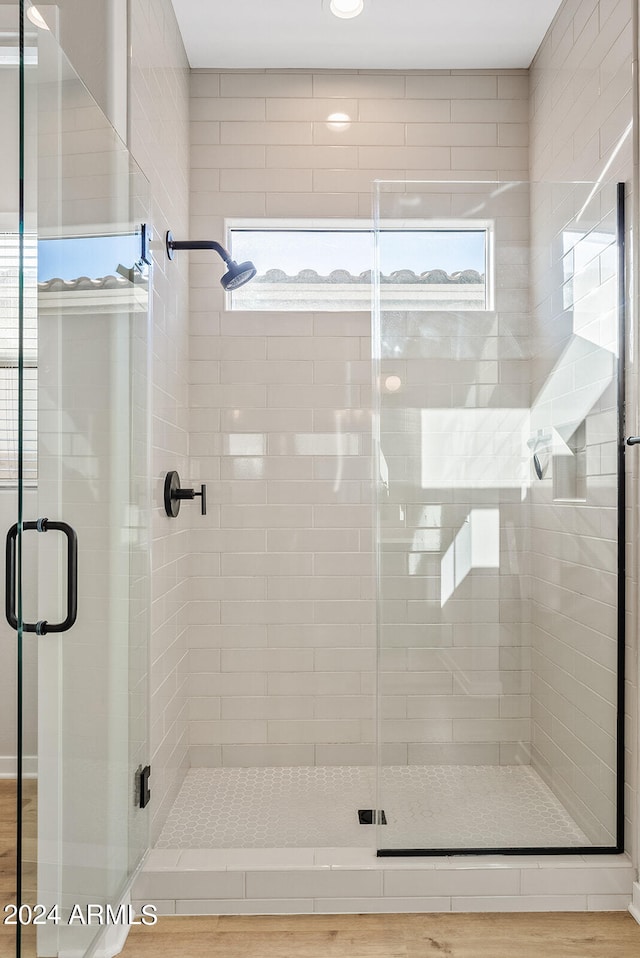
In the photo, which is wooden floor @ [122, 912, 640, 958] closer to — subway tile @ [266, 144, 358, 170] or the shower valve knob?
the shower valve knob

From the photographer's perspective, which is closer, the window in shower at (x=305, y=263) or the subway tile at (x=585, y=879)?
the subway tile at (x=585, y=879)

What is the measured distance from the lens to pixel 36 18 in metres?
1.39

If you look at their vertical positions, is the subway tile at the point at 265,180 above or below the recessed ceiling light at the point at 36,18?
above

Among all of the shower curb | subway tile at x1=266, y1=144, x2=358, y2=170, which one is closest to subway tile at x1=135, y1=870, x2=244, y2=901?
the shower curb

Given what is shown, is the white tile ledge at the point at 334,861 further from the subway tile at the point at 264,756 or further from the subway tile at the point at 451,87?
the subway tile at the point at 451,87

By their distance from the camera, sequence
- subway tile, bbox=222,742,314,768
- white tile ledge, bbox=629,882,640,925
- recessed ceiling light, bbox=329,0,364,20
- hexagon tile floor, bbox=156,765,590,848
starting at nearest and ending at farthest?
white tile ledge, bbox=629,882,640,925, hexagon tile floor, bbox=156,765,590,848, recessed ceiling light, bbox=329,0,364,20, subway tile, bbox=222,742,314,768

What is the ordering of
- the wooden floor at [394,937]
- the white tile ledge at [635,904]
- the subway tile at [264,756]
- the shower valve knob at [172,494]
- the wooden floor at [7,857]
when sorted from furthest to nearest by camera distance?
the subway tile at [264,756] → the shower valve knob at [172,494] → the white tile ledge at [635,904] → the wooden floor at [394,937] → the wooden floor at [7,857]

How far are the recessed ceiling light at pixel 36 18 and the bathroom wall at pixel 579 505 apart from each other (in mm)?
1436

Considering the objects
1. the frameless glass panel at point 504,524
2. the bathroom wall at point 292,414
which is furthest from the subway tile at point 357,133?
the frameless glass panel at point 504,524

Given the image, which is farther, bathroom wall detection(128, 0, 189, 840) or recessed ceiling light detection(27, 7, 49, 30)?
bathroom wall detection(128, 0, 189, 840)

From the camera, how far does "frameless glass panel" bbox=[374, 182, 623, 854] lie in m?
2.19

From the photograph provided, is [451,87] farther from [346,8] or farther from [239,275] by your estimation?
[239,275]

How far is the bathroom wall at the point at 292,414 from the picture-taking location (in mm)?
3047

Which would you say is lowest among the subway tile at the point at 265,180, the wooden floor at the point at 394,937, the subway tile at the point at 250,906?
the wooden floor at the point at 394,937
